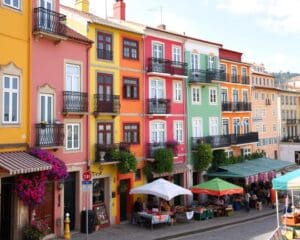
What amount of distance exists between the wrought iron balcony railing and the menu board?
999 centimetres

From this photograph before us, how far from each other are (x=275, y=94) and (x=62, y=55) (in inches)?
1645

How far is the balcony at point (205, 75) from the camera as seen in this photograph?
3188 centimetres

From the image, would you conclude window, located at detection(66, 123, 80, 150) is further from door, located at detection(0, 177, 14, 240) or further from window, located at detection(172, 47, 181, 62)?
window, located at detection(172, 47, 181, 62)

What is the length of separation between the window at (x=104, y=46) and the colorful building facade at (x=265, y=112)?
2868cm

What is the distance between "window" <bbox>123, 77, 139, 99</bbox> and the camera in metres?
26.0

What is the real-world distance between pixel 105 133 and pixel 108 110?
4.74 feet

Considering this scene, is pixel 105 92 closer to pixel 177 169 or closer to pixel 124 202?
pixel 124 202

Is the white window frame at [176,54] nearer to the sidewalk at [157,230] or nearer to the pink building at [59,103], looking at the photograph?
the pink building at [59,103]

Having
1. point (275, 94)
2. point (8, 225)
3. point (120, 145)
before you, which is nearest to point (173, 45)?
point (120, 145)

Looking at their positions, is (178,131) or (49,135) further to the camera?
(178,131)

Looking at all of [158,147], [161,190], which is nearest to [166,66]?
[158,147]

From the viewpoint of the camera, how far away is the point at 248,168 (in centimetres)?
3359

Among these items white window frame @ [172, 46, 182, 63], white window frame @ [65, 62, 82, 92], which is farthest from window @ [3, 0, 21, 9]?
white window frame @ [172, 46, 182, 63]

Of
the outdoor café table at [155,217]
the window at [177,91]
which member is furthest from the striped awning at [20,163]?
the window at [177,91]
